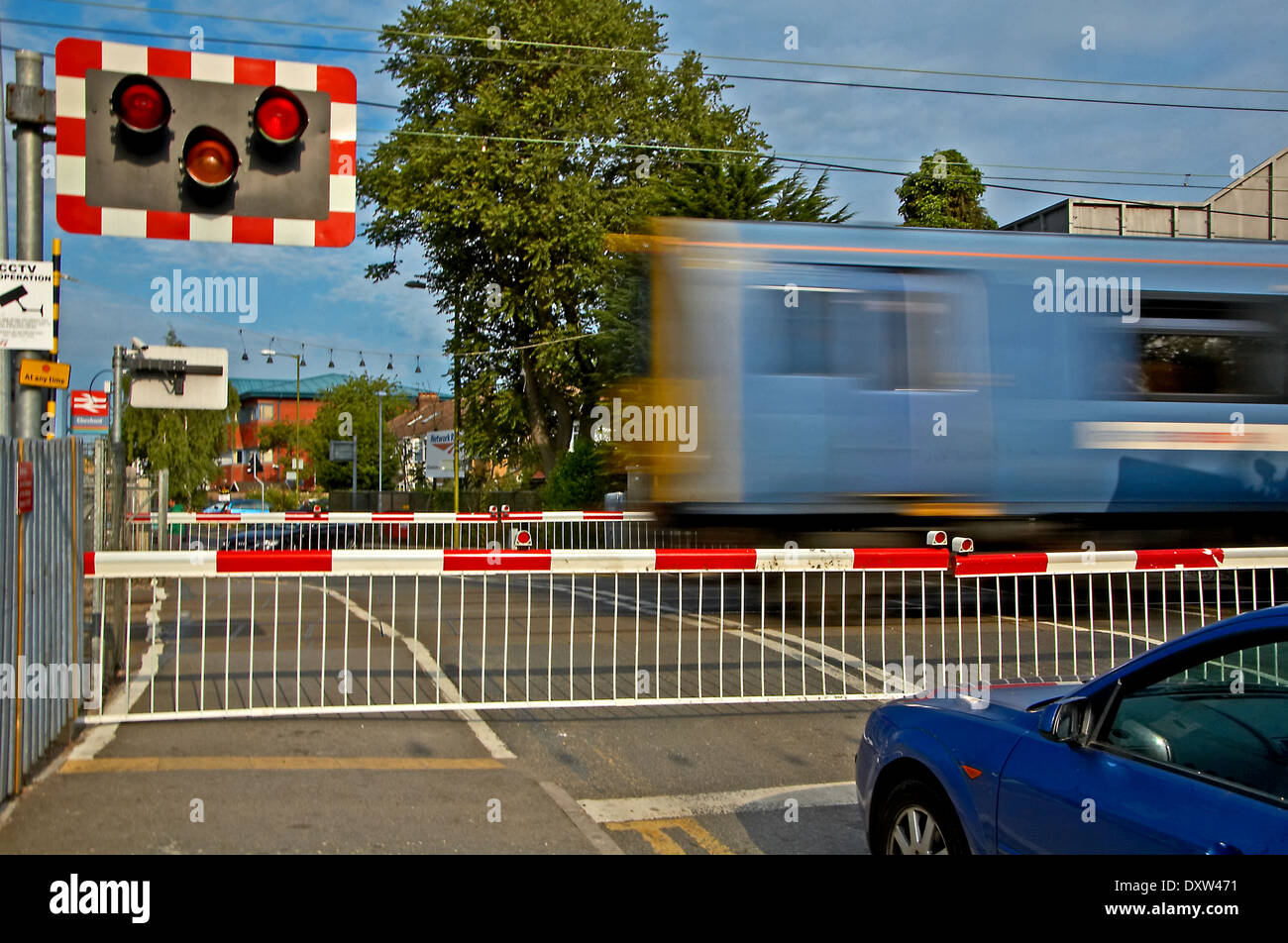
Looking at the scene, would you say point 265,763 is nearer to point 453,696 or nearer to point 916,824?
point 453,696

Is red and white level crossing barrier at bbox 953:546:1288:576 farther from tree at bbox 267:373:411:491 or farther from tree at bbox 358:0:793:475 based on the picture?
tree at bbox 267:373:411:491

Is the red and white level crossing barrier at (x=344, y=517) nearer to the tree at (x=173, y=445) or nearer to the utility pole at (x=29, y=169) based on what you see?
the utility pole at (x=29, y=169)

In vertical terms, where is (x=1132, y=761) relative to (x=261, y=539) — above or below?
above

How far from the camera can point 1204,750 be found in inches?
119

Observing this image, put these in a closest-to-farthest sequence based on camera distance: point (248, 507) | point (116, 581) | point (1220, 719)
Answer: point (1220, 719) → point (116, 581) → point (248, 507)

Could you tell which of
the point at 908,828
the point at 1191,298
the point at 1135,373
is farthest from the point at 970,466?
the point at 908,828

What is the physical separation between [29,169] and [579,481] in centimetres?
2806

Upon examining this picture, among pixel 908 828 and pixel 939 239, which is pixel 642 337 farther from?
pixel 908 828

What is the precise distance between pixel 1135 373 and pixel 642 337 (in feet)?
18.3

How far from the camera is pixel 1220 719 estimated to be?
3.14 meters

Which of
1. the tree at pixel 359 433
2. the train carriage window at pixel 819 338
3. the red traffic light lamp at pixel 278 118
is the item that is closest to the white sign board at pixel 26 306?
the red traffic light lamp at pixel 278 118

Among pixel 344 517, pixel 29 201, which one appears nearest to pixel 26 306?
pixel 29 201

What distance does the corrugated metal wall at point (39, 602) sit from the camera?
5.16 m

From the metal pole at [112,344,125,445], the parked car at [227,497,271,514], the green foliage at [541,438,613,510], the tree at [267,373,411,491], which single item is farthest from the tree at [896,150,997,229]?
the tree at [267,373,411,491]
